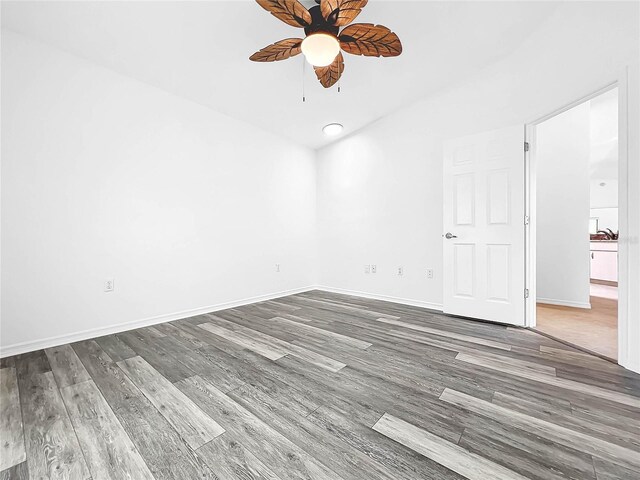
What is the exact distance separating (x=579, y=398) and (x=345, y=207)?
341 centimetres

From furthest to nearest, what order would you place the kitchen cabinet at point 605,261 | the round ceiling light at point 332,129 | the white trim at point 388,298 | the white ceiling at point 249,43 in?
the kitchen cabinet at point 605,261 → the round ceiling light at point 332,129 → the white trim at point 388,298 → the white ceiling at point 249,43

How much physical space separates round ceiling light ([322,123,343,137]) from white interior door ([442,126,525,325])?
1.63 metres

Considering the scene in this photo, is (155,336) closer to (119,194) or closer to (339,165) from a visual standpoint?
(119,194)

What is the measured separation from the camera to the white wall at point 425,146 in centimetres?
209

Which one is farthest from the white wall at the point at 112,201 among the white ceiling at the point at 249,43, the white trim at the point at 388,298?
the white trim at the point at 388,298

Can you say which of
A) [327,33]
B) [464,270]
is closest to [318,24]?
[327,33]

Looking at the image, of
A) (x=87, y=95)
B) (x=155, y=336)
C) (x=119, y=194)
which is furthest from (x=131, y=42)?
(x=155, y=336)

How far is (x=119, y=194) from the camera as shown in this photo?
2674mm

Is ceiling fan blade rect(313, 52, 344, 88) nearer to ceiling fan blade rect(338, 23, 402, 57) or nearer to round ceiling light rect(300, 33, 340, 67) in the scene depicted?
ceiling fan blade rect(338, 23, 402, 57)

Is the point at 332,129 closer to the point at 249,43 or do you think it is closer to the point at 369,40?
the point at 249,43

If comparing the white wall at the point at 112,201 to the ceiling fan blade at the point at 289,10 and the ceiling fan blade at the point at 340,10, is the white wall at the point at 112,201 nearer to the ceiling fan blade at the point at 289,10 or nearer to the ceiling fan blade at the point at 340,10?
the ceiling fan blade at the point at 289,10

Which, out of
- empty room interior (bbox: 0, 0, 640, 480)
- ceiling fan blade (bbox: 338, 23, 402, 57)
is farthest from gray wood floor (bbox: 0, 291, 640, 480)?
ceiling fan blade (bbox: 338, 23, 402, 57)

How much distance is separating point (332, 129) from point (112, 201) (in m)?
2.98

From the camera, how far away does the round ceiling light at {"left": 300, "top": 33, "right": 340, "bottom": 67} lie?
1.86 metres
